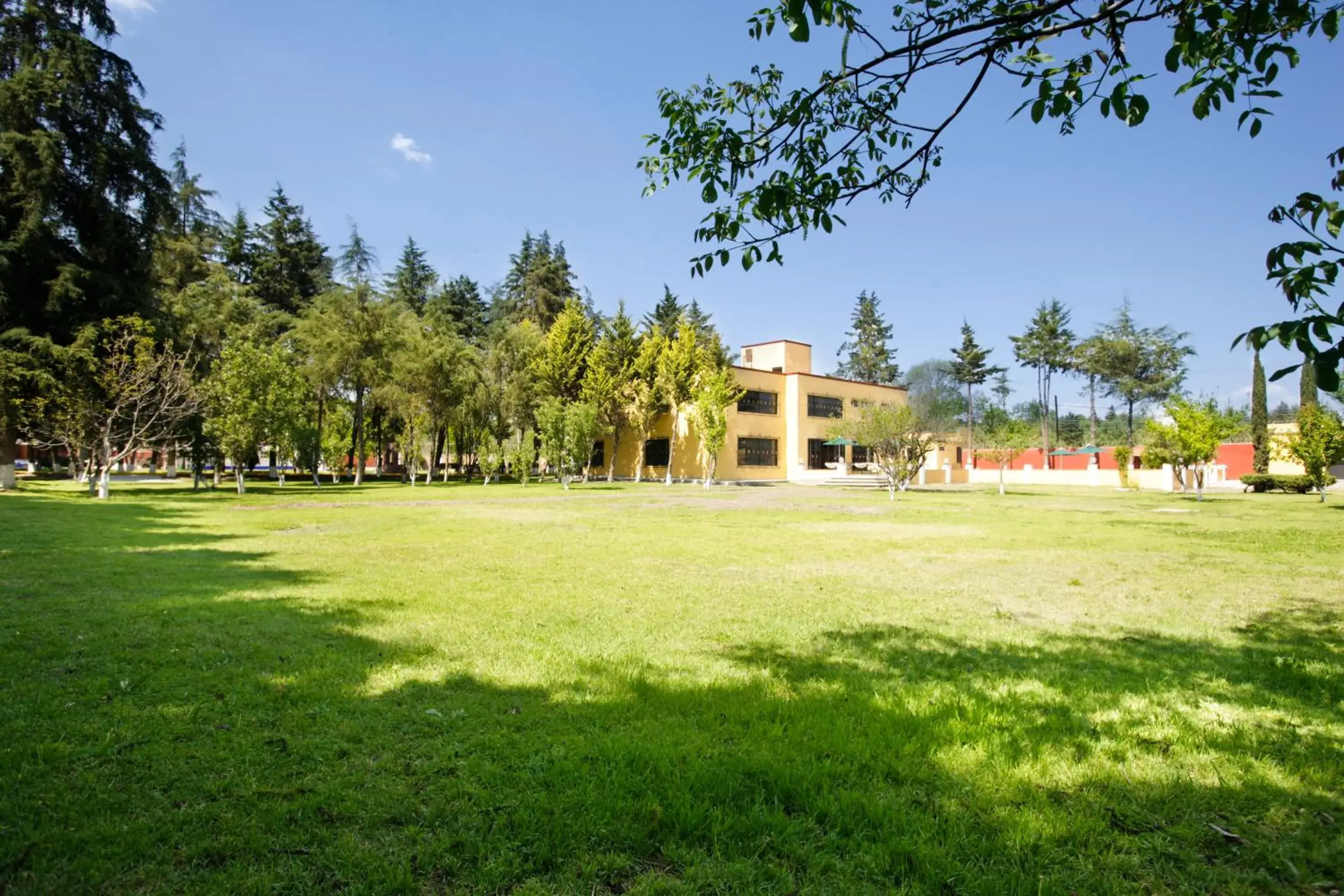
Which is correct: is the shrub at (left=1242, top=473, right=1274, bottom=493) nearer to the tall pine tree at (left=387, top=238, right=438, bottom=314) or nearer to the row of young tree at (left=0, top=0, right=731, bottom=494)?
the row of young tree at (left=0, top=0, right=731, bottom=494)

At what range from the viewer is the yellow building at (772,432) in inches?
1566

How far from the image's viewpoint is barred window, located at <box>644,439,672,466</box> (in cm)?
4084

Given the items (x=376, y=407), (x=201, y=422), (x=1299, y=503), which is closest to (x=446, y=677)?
(x=201, y=422)

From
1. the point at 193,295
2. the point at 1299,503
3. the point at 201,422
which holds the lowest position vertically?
the point at 1299,503

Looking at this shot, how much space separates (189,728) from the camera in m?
3.12

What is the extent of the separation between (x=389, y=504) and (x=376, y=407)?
16.7m

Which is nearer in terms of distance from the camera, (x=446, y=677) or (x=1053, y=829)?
(x=1053, y=829)

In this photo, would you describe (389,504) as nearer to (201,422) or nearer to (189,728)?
(201,422)

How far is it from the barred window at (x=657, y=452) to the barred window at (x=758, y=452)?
448 centimetres

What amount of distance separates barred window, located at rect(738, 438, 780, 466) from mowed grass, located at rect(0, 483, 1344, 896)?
106 feet

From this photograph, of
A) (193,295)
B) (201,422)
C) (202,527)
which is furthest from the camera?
(193,295)

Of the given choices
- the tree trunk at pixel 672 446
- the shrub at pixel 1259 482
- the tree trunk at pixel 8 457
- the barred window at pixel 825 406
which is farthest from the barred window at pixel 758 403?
the tree trunk at pixel 8 457

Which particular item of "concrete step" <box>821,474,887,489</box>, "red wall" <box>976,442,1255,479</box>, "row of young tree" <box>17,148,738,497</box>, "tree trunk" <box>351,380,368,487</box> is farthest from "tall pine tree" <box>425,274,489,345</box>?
"red wall" <box>976,442,1255,479</box>

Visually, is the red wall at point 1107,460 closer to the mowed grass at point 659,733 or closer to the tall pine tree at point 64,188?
the mowed grass at point 659,733
